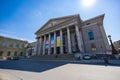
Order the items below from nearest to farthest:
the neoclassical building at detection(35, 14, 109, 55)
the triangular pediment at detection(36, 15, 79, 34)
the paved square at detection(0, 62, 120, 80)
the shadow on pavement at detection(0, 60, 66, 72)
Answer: the paved square at detection(0, 62, 120, 80) → the shadow on pavement at detection(0, 60, 66, 72) → the neoclassical building at detection(35, 14, 109, 55) → the triangular pediment at detection(36, 15, 79, 34)

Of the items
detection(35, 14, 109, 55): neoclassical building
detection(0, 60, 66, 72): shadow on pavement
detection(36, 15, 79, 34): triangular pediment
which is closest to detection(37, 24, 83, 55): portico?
detection(35, 14, 109, 55): neoclassical building

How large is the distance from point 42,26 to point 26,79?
34.4 meters

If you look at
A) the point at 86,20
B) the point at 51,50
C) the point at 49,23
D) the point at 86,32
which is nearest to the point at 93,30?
the point at 86,32

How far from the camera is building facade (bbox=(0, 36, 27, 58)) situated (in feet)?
127

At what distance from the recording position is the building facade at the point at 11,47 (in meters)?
38.6

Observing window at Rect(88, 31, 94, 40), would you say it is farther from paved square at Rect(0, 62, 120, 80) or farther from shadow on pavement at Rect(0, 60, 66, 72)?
paved square at Rect(0, 62, 120, 80)

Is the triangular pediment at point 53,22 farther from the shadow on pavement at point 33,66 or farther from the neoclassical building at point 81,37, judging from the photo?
the shadow on pavement at point 33,66

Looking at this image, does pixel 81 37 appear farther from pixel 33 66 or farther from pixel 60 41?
pixel 33 66

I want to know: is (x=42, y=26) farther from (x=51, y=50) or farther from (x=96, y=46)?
(x=96, y=46)

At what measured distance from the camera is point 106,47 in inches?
871

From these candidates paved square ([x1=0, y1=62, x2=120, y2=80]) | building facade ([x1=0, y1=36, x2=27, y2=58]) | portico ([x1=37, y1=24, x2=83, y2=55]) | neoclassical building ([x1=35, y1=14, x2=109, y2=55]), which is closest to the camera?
paved square ([x1=0, y1=62, x2=120, y2=80])

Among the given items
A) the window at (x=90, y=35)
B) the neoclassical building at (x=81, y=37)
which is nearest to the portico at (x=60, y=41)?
the neoclassical building at (x=81, y=37)

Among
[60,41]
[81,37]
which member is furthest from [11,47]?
[81,37]

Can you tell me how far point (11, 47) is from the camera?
137ft
